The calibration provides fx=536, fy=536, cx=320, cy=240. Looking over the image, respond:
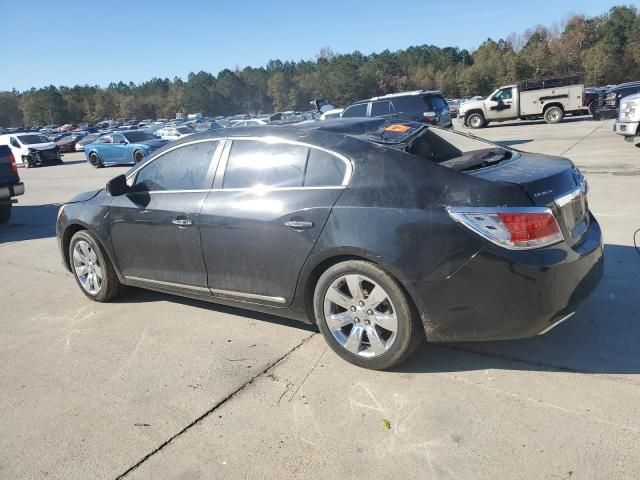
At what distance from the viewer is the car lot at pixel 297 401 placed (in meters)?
2.67

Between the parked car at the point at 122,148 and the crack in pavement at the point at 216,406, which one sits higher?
the parked car at the point at 122,148

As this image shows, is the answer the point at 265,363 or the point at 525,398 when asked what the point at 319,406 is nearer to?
the point at 265,363

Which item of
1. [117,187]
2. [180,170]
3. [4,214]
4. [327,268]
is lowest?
[4,214]

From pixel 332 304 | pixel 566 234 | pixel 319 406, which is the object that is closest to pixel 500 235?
pixel 566 234

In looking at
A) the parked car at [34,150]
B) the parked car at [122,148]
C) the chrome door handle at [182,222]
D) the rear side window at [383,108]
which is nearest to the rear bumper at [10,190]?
the chrome door handle at [182,222]

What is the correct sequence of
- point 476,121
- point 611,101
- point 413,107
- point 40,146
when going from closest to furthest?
1. point 413,107
2. point 611,101
3. point 476,121
4. point 40,146

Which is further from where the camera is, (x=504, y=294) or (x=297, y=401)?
(x=297, y=401)

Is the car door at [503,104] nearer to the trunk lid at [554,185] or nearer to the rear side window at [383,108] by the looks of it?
the rear side window at [383,108]

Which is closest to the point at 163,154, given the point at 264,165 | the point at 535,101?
the point at 264,165

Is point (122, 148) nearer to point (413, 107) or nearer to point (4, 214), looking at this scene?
point (4, 214)

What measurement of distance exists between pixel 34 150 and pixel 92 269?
81.9 ft

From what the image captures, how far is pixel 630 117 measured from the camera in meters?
12.2

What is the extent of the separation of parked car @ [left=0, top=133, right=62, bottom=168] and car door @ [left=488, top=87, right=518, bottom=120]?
2164 centimetres

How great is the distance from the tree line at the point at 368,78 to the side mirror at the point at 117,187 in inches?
3365
